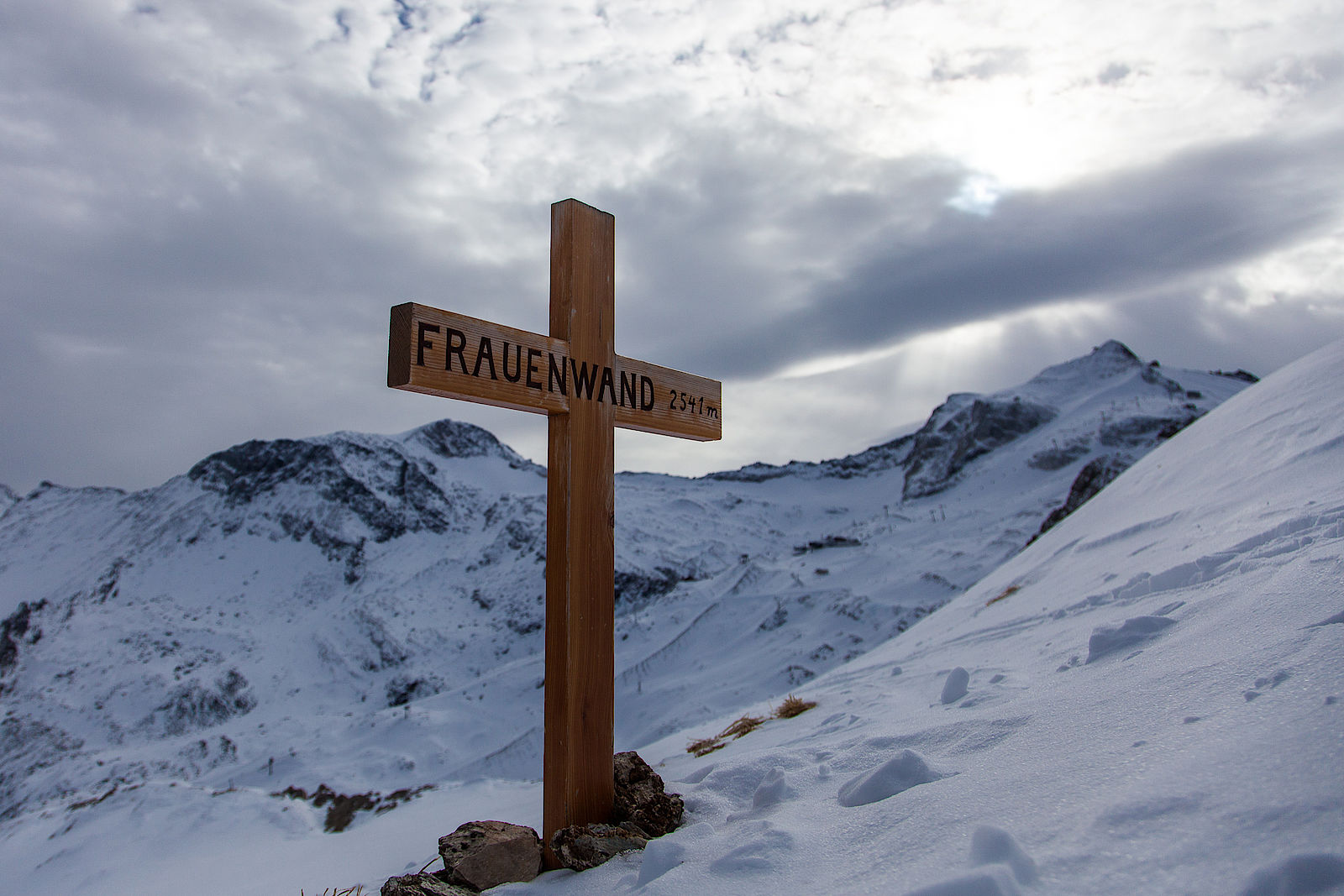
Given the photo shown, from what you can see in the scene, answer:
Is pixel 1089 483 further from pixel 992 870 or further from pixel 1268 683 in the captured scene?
pixel 992 870

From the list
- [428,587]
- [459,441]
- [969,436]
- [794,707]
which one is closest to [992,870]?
[794,707]

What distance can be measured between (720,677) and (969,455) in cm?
1681

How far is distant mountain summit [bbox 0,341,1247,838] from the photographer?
401 inches

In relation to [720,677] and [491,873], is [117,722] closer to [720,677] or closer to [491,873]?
[720,677]

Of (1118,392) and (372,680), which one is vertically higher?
(1118,392)

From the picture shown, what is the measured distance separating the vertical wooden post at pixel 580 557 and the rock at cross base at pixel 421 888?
14.3 inches

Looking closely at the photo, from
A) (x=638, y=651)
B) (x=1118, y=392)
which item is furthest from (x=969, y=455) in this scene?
(x=638, y=651)

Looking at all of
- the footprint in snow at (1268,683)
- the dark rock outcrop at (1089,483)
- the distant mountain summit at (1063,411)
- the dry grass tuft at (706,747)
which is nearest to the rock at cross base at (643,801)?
the dry grass tuft at (706,747)

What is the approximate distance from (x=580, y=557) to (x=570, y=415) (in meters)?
0.54

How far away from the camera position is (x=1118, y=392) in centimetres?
2245

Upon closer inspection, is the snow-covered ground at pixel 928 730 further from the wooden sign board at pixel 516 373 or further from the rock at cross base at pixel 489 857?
the wooden sign board at pixel 516 373

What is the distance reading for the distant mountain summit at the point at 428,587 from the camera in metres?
10.2

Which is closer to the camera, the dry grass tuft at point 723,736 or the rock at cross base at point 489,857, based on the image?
the rock at cross base at point 489,857

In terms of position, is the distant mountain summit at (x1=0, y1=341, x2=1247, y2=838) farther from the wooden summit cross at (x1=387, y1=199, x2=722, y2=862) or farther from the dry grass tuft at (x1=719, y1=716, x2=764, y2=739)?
the wooden summit cross at (x1=387, y1=199, x2=722, y2=862)
